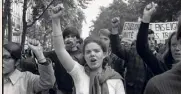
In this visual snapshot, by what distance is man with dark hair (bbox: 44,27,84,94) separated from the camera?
2848 mm

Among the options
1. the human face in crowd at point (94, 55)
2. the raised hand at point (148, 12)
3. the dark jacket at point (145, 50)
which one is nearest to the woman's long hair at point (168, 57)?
the dark jacket at point (145, 50)

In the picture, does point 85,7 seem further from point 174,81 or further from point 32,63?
point 174,81

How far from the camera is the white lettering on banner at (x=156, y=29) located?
3963 millimetres

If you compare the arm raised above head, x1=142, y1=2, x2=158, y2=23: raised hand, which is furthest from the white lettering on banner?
the arm raised above head

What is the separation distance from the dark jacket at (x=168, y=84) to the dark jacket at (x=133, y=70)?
1573 millimetres

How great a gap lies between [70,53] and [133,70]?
0.64 m

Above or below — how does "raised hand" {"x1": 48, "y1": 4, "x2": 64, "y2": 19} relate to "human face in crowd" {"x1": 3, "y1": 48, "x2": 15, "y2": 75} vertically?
above

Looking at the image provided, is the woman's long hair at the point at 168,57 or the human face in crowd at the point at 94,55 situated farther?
the woman's long hair at the point at 168,57

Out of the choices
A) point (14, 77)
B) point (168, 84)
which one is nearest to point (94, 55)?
point (14, 77)

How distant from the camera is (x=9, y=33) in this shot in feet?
6.84

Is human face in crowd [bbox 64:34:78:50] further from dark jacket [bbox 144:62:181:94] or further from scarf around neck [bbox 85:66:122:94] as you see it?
dark jacket [bbox 144:62:181:94]

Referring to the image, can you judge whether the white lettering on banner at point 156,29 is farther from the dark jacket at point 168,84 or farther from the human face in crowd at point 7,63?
the dark jacket at point 168,84

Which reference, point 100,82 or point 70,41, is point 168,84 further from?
point 70,41

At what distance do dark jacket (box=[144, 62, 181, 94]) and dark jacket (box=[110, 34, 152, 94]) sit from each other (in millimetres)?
1573
